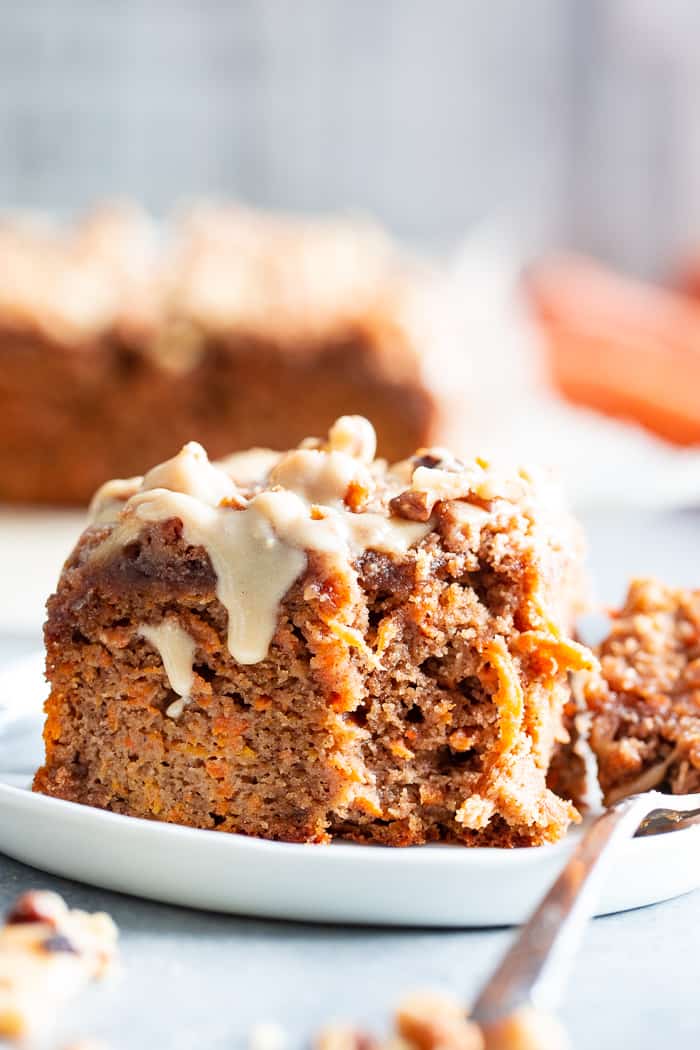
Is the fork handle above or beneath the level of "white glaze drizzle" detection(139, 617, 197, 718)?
beneath

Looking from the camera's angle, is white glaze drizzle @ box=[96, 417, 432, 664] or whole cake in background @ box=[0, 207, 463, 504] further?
whole cake in background @ box=[0, 207, 463, 504]

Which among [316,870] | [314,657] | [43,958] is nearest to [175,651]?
[314,657]

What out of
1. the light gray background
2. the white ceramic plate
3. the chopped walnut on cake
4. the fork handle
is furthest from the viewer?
the light gray background

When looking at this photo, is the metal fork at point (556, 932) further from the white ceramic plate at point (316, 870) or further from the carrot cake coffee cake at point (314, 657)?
the carrot cake coffee cake at point (314, 657)

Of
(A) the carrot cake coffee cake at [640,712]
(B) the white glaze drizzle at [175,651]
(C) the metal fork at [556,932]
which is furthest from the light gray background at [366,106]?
(C) the metal fork at [556,932]

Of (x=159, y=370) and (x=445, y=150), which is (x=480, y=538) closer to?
(x=159, y=370)

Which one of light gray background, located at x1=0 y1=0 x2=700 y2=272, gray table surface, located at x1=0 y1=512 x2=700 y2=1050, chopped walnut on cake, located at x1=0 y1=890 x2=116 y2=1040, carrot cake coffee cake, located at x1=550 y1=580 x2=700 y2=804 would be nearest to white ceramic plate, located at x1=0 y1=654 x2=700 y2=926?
gray table surface, located at x1=0 y1=512 x2=700 y2=1050

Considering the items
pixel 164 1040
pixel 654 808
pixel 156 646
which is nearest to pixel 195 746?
pixel 156 646

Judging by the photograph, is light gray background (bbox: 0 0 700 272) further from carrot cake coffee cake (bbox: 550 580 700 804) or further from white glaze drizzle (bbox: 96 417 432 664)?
white glaze drizzle (bbox: 96 417 432 664)

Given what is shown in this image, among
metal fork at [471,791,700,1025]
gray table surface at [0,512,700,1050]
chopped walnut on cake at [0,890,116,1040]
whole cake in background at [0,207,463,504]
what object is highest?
metal fork at [471,791,700,1025]
